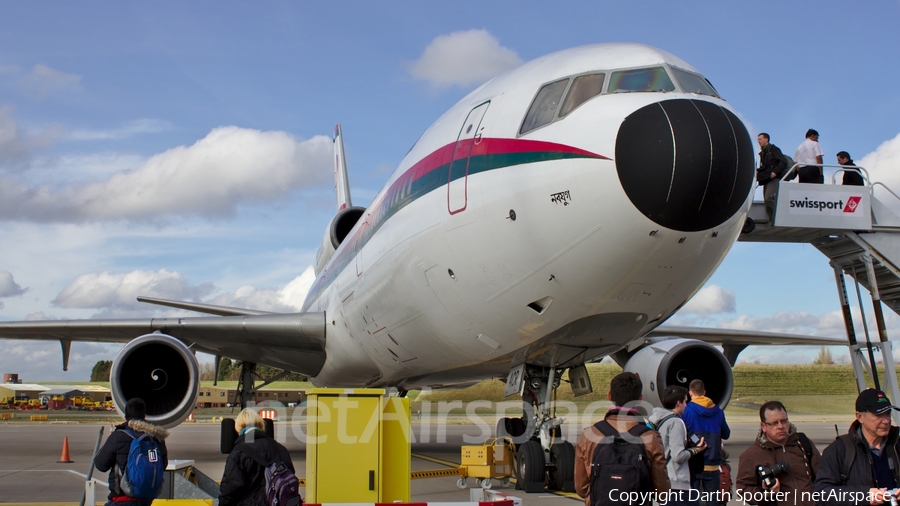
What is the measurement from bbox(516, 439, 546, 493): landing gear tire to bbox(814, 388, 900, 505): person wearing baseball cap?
4211 millimetres

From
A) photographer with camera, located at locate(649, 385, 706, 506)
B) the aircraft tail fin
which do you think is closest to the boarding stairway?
photographer with camera, located at locate(649, 385, 706, 506)

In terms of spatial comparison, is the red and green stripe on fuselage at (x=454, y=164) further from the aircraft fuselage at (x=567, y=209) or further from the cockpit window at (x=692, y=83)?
the cockpit window at (x=692, y=83)

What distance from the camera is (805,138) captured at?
10281 mm

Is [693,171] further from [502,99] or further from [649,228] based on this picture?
[502,99]

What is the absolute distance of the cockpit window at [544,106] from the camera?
19.7ft

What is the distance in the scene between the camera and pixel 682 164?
5074 mm

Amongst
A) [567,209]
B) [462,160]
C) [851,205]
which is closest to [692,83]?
[567,209]

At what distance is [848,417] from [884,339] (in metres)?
21.5

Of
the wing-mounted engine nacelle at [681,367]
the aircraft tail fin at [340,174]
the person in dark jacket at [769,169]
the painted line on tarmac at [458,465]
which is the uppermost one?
the aircraft tail fin at [340,174]

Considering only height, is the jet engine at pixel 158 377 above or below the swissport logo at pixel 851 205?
below

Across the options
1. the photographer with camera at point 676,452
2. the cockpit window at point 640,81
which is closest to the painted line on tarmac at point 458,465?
the photographer with camera at point 676,452

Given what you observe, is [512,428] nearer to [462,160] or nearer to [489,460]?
[489,460]

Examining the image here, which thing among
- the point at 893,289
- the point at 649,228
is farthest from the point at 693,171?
the point at 893,289

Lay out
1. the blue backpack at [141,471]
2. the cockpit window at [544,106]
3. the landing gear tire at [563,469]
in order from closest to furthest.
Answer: the blue backpack at [141,471], the cockpit window at [544,106], the landing gear tire at [563,469]
